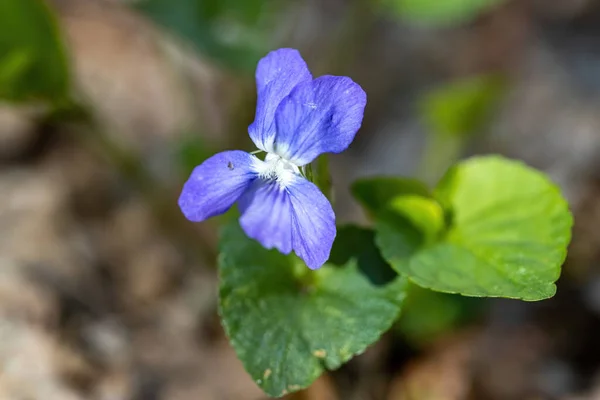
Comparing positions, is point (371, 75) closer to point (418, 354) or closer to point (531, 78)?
point (531, 78)

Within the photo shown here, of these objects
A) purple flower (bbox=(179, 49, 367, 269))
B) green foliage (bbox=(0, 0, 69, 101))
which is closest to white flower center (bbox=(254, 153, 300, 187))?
purple flower (bbox=(179, 49, 367, 269))

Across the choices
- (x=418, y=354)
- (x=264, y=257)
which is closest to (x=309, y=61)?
(x=418, y=354)

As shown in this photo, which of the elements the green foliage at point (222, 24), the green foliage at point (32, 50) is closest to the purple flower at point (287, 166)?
the green foliage at point (32, 50)

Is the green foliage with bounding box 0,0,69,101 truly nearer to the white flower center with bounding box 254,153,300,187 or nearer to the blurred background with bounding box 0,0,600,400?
the blurred background with bounding box 0,0,600,400

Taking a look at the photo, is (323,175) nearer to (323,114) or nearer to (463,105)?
(323,114)

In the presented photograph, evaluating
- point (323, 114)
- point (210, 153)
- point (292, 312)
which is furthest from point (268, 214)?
point (210, 153)

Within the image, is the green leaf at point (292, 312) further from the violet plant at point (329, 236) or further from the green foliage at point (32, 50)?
the green foliage at point (32, 50)

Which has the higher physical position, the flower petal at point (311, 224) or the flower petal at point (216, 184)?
the flower petal at point (216, 184)
